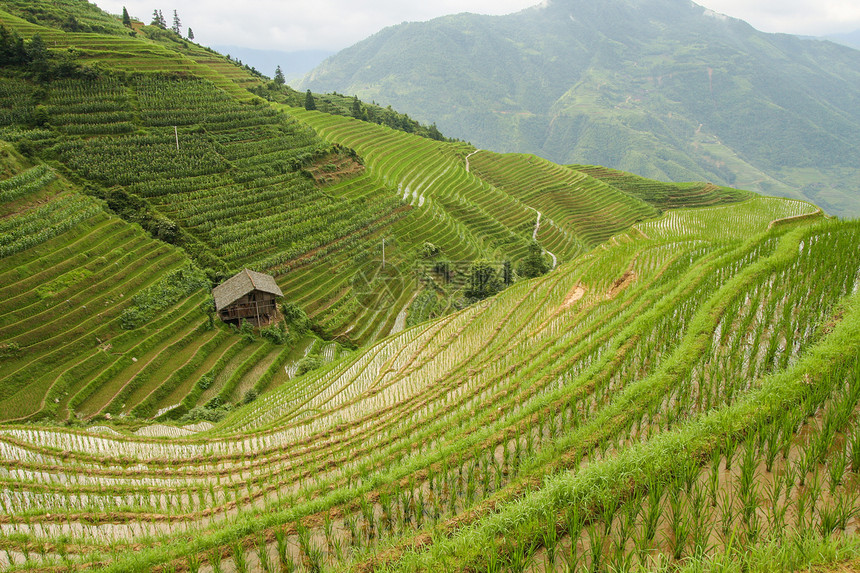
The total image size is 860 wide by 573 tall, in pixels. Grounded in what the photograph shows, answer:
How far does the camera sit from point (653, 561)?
3320mm

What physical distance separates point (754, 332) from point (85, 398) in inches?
913

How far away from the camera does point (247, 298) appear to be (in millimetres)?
24312

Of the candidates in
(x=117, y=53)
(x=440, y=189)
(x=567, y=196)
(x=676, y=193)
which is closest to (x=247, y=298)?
(x=440, y=189)

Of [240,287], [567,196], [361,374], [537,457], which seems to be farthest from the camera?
[567,196]

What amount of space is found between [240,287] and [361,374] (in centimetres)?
1258

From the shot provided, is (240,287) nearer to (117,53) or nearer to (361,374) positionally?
(361,374)

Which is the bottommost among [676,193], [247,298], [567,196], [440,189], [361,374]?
[361,374]

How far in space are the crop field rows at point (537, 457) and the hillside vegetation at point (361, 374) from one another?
0.16ft

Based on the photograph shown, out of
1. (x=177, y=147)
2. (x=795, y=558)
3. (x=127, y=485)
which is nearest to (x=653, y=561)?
(x=795, y=558)

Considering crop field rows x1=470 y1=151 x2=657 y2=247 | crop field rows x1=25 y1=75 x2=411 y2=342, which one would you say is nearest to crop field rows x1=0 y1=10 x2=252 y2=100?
crop field rows x1=25 y1=75 x2=411 y2=342

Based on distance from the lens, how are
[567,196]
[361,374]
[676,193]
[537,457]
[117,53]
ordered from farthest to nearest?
[676,193]
[567,196]
[117,53]
[361,374]
[537,457]

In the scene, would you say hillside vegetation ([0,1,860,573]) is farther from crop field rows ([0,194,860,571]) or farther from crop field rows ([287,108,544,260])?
crop field rows ([287,108,544,260])

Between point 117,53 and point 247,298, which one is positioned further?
point 117,53

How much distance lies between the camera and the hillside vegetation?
399 centimetres
